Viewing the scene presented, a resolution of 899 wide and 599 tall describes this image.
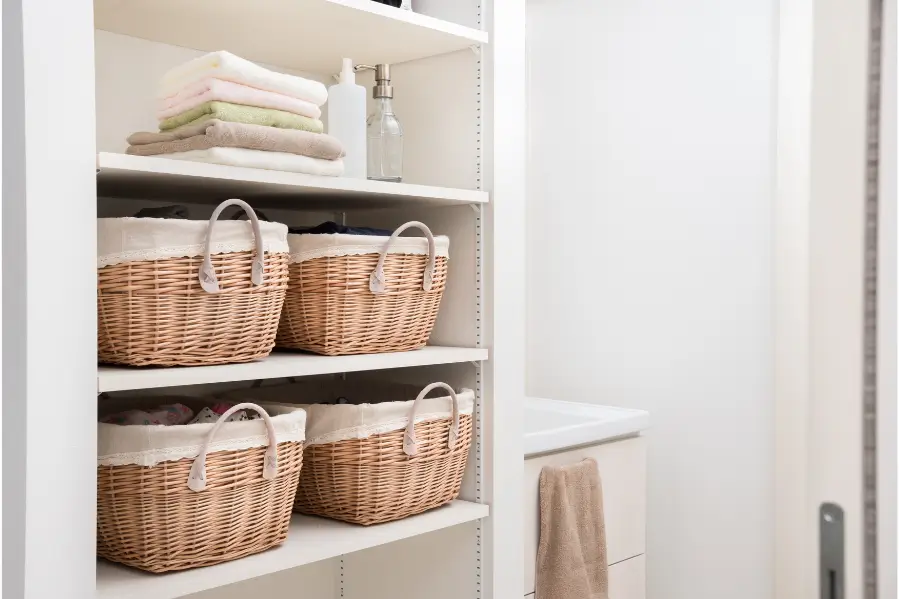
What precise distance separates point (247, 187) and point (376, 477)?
504mm

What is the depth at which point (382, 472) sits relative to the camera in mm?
1390

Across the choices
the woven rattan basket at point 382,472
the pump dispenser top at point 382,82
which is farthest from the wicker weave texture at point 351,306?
the pump dispenser top at point 382,82

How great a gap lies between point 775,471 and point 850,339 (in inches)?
69.8

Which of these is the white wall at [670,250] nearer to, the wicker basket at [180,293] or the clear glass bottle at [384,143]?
the clear glass bottle at [384,143]

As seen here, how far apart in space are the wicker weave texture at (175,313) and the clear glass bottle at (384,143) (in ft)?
1.36

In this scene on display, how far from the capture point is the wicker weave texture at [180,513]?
113 centimetres

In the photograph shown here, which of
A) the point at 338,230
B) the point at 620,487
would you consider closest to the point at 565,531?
the point at 620,487

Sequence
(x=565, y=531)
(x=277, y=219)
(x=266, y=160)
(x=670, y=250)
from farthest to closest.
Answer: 1. (x=670, y=250)
2. (x=565, y=531)
3. (x=277, y=219)
4. (x=266, y=160)

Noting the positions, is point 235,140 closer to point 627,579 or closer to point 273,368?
point 273,368

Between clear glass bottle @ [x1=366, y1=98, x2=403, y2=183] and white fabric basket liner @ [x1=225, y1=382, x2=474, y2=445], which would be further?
clear glass bottle @ [x1=366, y1=98, x2=403, y2=183]

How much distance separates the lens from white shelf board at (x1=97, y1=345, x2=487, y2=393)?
42.6 inches

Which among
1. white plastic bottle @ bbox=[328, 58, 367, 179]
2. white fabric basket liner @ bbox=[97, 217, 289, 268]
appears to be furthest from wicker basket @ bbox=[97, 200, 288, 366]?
white plastic bottle @ bbox=[328, 58, 367, 179]

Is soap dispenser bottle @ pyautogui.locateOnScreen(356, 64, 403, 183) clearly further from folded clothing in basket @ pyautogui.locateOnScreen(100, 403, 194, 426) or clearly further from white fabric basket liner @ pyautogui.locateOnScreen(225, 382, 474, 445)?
folded clothing in basket @ pyautogui.locateOnScreen(100, 403, 194, 426)

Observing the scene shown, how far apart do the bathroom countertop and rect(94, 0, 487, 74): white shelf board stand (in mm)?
837
